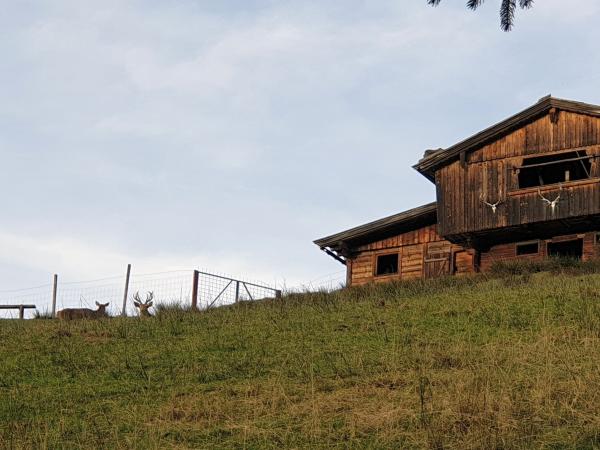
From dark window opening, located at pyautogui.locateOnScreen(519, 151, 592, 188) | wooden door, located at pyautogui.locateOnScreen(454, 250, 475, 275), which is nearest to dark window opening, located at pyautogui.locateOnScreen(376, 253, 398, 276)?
wooden door, located at pyautogui.locateOnScreen(454, 250, 475, 275)

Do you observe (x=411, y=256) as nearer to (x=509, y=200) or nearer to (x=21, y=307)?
(x=509, y=200)

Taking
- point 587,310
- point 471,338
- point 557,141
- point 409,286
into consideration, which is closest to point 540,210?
point 557,141

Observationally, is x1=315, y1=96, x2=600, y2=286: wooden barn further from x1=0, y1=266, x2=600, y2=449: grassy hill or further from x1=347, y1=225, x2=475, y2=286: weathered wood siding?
x1=0, y1=266, x2=600, y2=449: grassy hill

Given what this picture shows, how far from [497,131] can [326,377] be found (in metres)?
23.0

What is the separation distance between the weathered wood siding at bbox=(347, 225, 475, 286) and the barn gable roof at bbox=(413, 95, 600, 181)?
250 centimetres

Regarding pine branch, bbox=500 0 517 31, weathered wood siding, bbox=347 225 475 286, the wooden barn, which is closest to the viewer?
pine branch, bbox=500 0 517 31

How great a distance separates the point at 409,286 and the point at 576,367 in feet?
54.6

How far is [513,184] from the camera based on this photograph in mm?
36031

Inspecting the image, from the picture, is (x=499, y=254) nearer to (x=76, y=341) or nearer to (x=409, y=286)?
(x=409, y=286)

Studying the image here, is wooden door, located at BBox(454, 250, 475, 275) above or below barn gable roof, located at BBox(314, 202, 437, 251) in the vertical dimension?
below

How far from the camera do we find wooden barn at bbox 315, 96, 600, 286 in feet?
→ 114

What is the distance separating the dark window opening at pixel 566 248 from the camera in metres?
37.0

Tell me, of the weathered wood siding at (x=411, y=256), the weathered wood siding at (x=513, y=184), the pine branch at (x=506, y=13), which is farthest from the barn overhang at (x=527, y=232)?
the pine branch at (x=506, y=13)

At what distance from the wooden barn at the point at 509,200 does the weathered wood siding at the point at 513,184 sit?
1.4 inches
